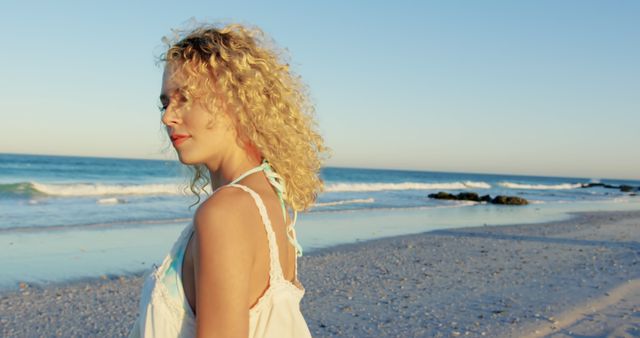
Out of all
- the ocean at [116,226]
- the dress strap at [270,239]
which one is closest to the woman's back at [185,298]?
the dress strap at [270,239]

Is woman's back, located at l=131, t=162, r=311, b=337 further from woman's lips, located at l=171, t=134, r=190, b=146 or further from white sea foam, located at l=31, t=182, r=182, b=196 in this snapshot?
white sea foam, located at l=31, t=182, r=182, b=196

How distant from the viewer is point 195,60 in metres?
1.60

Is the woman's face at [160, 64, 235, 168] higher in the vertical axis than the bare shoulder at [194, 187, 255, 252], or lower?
higher

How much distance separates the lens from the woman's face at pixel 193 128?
160cm

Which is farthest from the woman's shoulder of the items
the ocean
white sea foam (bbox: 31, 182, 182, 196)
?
white sea foam (bbox: 31, 182, 182, 196)

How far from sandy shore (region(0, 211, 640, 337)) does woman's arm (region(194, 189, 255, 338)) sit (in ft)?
15.3

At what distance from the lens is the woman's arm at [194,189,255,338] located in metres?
1.29

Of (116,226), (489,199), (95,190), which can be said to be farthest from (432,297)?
(489,199)

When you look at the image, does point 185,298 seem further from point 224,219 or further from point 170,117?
point 170,117

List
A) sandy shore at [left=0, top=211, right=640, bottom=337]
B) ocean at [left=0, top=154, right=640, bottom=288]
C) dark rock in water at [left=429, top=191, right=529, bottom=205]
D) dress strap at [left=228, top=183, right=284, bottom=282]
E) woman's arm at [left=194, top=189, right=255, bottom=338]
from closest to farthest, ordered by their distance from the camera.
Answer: woman's arm at [left=194, top=189, right=255, bottom=338] → dress strap at [left=228, top=183, right=284, bottom=282] → sandy shore at [left=0, top=211, right=640, bottom=337] → ocean at [left=0, top=154, right=640, bottom=288] → dark rock in water at [left=429, top=191, right=529, bottom=205]

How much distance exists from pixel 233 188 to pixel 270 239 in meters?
0.16

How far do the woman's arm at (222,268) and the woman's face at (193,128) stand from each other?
0.29 metres

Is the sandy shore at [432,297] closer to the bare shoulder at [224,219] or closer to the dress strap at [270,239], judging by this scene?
the dress strap at [270,239]

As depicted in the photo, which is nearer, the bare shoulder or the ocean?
the bare shoulder
